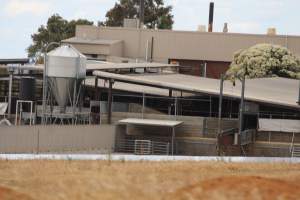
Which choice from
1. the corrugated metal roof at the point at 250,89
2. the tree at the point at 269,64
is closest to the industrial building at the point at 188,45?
the tree at the point at 269,64

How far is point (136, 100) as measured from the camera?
211 ft

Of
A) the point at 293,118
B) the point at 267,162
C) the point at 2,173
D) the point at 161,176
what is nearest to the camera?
the point at 161,176

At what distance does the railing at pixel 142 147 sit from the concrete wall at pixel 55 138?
96 centimetres

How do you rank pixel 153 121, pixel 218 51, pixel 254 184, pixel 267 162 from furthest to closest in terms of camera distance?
pixel 218 51 < pixel 153 121 < pixel 267 162 < pixel 254 184

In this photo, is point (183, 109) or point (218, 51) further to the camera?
point (218, 51)

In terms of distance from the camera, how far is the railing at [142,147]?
5081 cm

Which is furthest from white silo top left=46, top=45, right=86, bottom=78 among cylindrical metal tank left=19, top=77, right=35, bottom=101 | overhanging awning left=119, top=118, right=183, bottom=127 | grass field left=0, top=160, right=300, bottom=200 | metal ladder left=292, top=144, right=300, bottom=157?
grass field left=0, top=160, right=300, bottom=200

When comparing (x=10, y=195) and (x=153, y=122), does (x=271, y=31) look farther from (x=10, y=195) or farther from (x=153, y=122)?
(x=10, y=195)

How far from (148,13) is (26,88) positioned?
71.4 m

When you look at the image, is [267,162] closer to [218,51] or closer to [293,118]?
[293,118]

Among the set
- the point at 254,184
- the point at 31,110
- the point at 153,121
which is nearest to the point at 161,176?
the point at 254,184

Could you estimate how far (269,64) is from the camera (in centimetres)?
7675

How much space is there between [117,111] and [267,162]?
2221 cm

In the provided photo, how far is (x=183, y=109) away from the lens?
62188 mm
